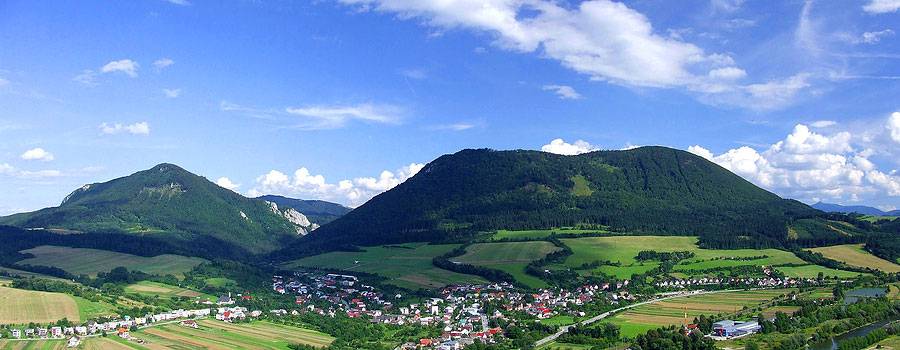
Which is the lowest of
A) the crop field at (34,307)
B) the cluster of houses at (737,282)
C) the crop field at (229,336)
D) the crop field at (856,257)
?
the crop field at (229,336)

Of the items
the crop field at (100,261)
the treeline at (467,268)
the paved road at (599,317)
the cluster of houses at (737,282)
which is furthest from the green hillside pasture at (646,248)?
the crop field at (100,261)

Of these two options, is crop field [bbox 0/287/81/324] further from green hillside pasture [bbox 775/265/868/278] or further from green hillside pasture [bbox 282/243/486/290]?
green hillside pasture [bbox 775/265/868/278]

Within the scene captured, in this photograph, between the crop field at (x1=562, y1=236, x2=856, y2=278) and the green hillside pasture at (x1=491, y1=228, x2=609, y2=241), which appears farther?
the green hillside pasture at (x1=491, y1=228, x2=609, y2=241)

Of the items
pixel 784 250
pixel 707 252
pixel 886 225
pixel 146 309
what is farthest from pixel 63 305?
pixel 886 225

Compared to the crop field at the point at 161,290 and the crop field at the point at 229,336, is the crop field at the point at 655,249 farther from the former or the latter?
the crop field at the point at 161,290

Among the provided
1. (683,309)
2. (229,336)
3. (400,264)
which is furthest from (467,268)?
(229,336)

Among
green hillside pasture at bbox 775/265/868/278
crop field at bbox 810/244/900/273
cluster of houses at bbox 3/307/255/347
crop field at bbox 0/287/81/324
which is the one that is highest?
crop field at bbox 810/244/900/273

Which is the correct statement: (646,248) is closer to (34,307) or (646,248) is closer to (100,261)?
(34,307)

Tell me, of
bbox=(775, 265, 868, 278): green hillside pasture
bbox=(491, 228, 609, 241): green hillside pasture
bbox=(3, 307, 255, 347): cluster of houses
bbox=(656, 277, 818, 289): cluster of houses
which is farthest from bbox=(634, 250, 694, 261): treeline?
bbox=(3, 307, 255, 347): cluster of houses
